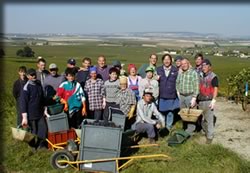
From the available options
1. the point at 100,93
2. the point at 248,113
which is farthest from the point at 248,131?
the point at 100,93

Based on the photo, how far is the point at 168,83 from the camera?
7.82 metres

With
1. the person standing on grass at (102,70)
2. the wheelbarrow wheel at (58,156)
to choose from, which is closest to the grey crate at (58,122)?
the wheelbarrow wheel at (58,156)

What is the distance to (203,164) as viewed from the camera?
611cm

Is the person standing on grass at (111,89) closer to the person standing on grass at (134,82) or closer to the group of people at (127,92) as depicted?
the group of people at (127,92)

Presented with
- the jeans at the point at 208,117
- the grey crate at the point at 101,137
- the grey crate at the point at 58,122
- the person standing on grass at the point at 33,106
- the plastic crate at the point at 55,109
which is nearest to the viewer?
the grey crate at the point at 101,137

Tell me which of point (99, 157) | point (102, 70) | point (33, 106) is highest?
point (102, 70)

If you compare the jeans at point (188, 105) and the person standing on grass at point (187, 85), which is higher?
the person standing on grass at point (187, 85)

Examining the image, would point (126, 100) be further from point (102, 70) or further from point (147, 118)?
point (102, 70)

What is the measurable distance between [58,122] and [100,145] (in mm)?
1429

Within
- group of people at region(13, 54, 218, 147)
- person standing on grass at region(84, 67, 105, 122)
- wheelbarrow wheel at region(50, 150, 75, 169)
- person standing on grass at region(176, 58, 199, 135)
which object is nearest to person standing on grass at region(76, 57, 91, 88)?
group of people at region(13, 54, 218, 147)

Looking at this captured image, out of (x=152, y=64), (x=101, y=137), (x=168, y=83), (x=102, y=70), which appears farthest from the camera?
(x=152, y=64)

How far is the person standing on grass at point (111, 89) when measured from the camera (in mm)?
7469

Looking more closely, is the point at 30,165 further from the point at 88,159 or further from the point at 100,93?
the point at 100,93

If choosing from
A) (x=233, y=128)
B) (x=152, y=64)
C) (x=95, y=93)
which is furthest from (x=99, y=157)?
(x=233, y=128)
